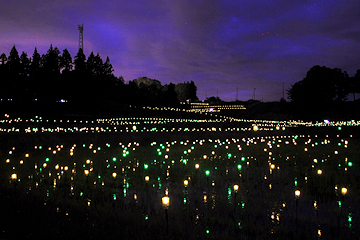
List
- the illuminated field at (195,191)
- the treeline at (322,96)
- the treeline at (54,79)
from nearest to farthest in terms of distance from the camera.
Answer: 1. the illuminated field at (195,191)
2. the treeline at (54,79)
3. the treeline at (322,96)

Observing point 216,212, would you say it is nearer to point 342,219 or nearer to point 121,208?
point 121,208

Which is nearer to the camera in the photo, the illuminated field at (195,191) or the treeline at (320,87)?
the illuminated field at (195,191)

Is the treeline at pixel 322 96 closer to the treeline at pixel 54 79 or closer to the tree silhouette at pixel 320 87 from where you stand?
the tree silhouette at pixel 320 87

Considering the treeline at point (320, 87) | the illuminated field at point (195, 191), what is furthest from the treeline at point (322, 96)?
the illuminated field at point (195, 191)

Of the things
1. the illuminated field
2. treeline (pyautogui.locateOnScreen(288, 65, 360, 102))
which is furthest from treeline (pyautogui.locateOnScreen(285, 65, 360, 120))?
the illuminated field

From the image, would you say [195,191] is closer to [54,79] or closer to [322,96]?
[54,79]

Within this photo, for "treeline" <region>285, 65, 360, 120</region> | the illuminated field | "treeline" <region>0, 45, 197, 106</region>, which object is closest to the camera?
the illuminated field

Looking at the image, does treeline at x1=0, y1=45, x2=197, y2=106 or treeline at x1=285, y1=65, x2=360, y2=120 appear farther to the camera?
treeline at x1=285, y1=65, x2=360, y2=120

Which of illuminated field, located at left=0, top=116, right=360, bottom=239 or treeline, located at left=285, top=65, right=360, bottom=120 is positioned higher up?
treeline, located at left=285, top=65, right=360, bottom=120

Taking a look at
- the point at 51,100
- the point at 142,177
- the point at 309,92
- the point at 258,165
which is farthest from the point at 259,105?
the point at 142,177

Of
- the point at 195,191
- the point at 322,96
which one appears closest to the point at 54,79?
the point at 195,191

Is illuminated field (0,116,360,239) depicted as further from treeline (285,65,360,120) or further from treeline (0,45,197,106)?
treeline (285,65,360,120)

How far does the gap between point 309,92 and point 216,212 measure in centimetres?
4129

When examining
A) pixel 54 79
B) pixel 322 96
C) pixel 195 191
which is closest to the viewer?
pixel 195 191
